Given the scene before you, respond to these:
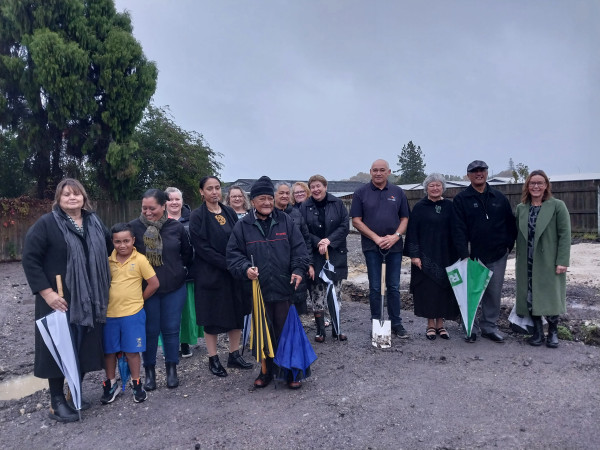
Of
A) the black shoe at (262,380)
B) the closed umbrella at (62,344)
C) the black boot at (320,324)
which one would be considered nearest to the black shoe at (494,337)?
the black boot at (320,324)

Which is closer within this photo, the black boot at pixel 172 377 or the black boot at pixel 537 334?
the black boot at pixel 172 377

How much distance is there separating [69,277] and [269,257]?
5.41 feet

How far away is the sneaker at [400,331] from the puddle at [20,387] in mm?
3968

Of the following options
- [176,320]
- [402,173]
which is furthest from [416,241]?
[402,173]

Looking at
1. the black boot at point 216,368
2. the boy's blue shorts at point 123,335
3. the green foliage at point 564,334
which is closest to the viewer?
the boy's blue shorts at point 123,335

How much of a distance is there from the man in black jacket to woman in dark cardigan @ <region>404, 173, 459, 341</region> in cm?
16

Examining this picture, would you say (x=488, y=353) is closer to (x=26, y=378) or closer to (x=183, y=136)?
(x=26, y=378)

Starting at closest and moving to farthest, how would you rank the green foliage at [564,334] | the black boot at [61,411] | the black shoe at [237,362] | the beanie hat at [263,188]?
1. the black boot at [61,411]
2. the beanie hat at [263,188]
3. the black shoe at [237,362]
4. the green foliage at [564,334]

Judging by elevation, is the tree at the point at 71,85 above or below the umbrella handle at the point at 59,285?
above

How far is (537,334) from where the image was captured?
530 centimetres

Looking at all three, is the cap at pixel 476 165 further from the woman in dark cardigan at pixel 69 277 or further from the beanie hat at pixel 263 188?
the woman in dark cardigan at pixel 69 277

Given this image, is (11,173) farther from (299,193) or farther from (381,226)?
(381,226)

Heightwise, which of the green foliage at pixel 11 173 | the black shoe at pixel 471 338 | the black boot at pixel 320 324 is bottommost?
the black shoe at pixel 471 338

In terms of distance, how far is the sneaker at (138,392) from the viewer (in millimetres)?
4020
